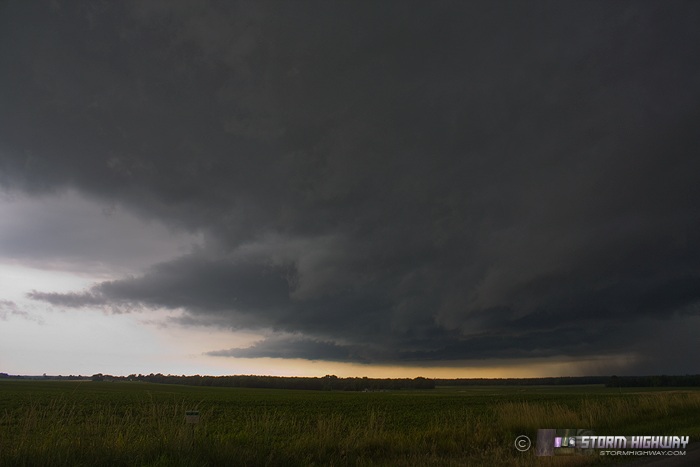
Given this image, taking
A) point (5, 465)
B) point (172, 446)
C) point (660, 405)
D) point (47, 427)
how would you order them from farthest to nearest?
1. point (660, 405)
2. point (47, 427)
3. point (172, 446)
4. point (5, 465)

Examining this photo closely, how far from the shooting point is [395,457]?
14.2 meters

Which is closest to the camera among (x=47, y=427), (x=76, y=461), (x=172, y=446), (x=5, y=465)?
(x=5, y=465)

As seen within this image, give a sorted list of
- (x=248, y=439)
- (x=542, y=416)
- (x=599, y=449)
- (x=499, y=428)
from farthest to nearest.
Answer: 1. (x=542, y=416)
2. (x=499, y=428)
3. (x=599, y=449)
4. (x=248, y=439)

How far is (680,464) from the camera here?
11.2 meters

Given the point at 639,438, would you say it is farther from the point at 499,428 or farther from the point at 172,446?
the point at 172,446

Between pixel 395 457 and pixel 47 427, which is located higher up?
pixel 47 427

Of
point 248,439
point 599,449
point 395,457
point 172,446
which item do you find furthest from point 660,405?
point 172,446

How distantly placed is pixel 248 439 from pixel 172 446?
3037 mm

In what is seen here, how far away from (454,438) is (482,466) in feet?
18.0

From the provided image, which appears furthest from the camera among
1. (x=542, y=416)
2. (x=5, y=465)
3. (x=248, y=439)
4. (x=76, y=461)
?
(x=542, y=416)

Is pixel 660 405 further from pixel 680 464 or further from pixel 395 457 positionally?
pixel 395 457

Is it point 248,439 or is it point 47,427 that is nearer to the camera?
point 47,427

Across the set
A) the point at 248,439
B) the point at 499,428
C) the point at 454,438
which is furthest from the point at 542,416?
the point at 248,439

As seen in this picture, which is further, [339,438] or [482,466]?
[339,438]
